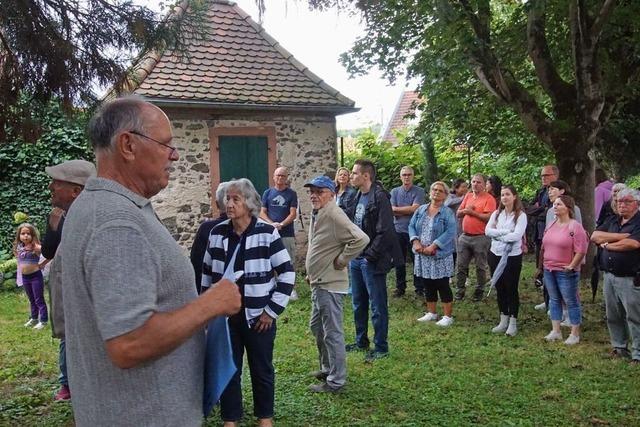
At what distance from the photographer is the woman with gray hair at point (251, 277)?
4.21m

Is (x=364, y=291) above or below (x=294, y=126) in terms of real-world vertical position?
below

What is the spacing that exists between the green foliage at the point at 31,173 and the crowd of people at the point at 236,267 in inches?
187

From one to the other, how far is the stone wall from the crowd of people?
2110 mm

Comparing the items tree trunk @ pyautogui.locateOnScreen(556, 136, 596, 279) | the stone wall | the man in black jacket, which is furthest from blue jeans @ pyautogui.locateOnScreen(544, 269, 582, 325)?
the stone wall

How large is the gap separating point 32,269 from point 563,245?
6729mm

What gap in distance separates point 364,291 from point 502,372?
1573 mm

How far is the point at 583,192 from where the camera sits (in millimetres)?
10391

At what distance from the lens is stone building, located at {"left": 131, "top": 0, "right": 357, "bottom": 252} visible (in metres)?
11.2

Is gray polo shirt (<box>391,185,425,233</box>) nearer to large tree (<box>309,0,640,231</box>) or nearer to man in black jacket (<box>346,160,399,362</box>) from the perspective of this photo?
large tree (<box>309,0,640,231</box>)

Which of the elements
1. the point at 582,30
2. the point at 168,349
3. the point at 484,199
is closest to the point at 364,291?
the point at 484,199

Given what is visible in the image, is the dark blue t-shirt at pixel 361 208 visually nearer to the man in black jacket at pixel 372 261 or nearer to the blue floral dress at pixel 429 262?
the man in black jacket at pixel 372 261

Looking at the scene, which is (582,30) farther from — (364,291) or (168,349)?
(168,349)

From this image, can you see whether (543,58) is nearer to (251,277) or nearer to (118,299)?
(251,277)

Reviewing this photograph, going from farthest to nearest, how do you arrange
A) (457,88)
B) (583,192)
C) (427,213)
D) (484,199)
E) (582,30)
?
1. (457,88)
2. (583,192)
3. (582,30)
4. (484,199)
5. (427,213)
